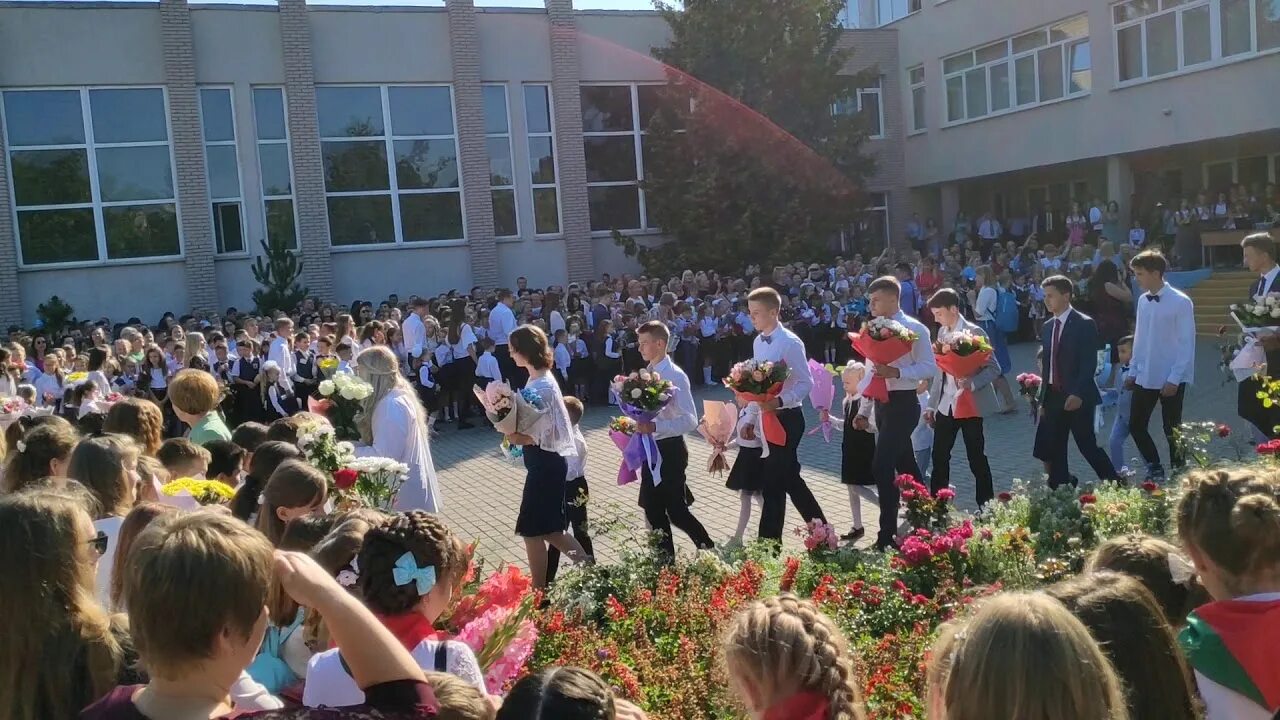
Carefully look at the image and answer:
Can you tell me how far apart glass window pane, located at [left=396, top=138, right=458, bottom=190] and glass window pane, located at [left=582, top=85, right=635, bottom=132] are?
3819 millimetres

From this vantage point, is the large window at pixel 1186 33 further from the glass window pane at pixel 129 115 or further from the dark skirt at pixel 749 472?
the glass window pane at pixel 129 115

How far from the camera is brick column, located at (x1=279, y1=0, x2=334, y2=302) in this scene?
24984 millimetres

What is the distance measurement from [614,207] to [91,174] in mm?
13032

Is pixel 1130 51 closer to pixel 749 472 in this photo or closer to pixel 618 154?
pixel 618 154

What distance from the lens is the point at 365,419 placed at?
6.82 metres

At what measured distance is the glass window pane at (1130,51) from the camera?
1019 inches

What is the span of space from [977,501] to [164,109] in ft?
72.9

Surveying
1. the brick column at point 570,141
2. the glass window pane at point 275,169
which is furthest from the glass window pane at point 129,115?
the brick column at point 570,141

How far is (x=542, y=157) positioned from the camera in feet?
92.2

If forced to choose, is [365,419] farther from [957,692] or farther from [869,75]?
[869,75]

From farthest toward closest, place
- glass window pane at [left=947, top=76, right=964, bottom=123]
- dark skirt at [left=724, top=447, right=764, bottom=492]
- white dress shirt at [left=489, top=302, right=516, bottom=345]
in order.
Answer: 1. glass window pane at [left=947, top=76, right=964, bottom=123]
2. white dress shirt at [left=489, top=302, right=516, bottom=345]
3. dark skirt at [left=724, top=447, right=764, bottom=492]

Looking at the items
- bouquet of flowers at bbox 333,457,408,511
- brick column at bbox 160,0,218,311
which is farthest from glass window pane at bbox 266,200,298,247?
bouquet of flowers at bbox 333,457,408,511

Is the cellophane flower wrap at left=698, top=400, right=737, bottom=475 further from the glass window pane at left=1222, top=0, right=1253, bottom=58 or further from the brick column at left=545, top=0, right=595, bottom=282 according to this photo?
the glass window pane at left=1222, top=0, right=1253, bottom=58

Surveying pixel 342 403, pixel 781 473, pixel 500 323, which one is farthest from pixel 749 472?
pixel 500 323
